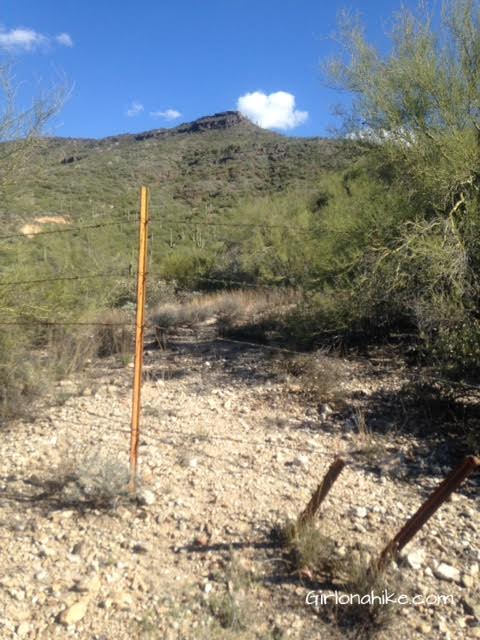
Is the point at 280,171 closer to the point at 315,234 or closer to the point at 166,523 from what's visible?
the point at 315,234

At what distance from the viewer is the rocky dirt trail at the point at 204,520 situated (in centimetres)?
290

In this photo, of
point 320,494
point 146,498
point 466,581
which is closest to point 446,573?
point 466,581

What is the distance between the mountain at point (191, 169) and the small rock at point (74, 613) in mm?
20570

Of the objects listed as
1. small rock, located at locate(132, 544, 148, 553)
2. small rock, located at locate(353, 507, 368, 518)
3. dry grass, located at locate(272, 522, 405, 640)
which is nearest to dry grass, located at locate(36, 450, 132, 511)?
small rock, located at locate(132, 544, 148, 553)

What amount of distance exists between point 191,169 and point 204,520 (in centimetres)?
3438

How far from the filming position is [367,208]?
7996 mm

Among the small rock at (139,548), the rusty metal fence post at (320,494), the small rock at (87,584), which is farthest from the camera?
the small rock at (139,548)

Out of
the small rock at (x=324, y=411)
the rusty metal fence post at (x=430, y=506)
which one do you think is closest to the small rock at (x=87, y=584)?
the rusty metal fence post at (x=430, y=506)

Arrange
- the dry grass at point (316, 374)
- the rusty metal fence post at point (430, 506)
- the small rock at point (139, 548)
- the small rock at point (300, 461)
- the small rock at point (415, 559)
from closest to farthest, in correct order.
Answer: the rusty metal fence post at point (430, 506)
the small rock at point (415, 559)
the small rock at point (139, 548)
the small rock at point (300, 461)
the dry grass at point (316, 374)

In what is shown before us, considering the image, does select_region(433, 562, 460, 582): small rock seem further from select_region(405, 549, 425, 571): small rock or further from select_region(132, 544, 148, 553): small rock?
select_region(132, 544, 148, 553): small rock

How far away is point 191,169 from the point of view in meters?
35.9

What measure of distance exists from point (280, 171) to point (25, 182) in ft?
88.0

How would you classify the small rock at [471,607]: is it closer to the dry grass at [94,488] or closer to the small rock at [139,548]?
the small rock at [139,548]

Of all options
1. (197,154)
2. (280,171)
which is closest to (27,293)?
(280,171)
